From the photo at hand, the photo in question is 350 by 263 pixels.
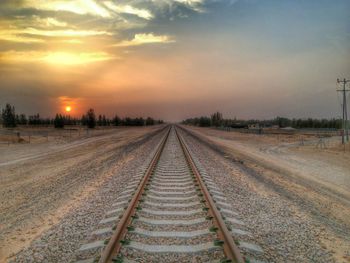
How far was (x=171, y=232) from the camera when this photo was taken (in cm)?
598

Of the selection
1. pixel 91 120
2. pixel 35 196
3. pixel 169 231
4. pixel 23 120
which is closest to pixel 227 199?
pixel 169 231

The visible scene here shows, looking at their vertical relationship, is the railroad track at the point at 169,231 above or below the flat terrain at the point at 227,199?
above

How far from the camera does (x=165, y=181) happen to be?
11.3 meters

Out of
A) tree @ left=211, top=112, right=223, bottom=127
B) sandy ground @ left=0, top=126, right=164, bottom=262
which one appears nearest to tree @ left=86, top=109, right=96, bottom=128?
tree @ left=211, top=112, right=223, bottom=127

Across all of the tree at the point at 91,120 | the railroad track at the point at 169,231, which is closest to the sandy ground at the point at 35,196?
the railroad track at the point at 169,231

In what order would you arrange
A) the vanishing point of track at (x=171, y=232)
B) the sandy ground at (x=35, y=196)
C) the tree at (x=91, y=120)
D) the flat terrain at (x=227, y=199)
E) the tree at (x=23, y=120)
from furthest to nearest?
the tree at (x=23, y=120)
the tree at (x=91, y=120)
the sandy ground at (x=35, y=196)
the flat terrain at (x=227, y=199)
the vanishing point of track at (x=171, y=232)

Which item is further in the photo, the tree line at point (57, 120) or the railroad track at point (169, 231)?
the tree line at point (57, 120)

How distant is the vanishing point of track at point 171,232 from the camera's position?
193 inches

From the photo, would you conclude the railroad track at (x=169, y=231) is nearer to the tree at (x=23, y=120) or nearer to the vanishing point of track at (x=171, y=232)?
the vanishing point of track at (x=171, y=232)

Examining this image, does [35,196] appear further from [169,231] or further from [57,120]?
[57,120]

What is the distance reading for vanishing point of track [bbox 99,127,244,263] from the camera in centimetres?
491

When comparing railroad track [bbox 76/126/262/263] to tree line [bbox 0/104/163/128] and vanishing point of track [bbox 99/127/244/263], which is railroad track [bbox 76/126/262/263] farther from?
tree line [bbox 0/104/163/128]

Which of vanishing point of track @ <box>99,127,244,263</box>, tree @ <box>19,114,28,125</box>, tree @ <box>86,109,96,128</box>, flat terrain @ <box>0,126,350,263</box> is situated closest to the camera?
vanishing point of track @ <box>99,127,244,263</box>

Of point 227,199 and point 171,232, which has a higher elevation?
point 171,232
